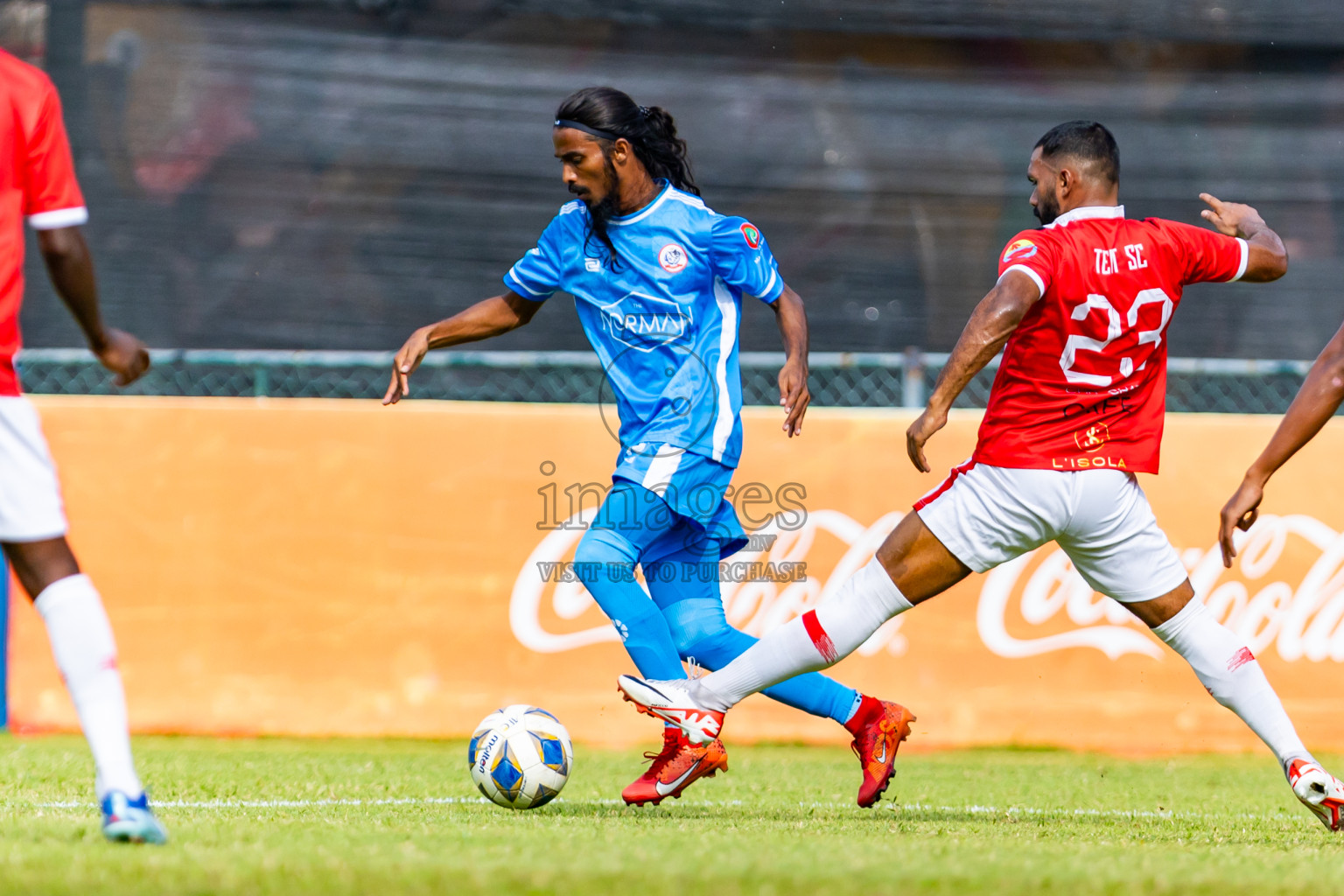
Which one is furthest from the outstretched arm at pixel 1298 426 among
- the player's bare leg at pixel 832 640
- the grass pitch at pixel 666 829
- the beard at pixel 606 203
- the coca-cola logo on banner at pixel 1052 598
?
the coca-cola logo on banner at pixel 1052 598

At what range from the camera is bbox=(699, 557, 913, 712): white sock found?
14.7 feet

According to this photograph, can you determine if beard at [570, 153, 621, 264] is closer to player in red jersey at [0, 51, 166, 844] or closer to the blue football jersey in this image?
the blue football jersey

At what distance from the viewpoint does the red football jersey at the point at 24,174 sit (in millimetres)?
3369

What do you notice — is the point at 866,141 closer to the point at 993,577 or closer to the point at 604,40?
the point at 604,40

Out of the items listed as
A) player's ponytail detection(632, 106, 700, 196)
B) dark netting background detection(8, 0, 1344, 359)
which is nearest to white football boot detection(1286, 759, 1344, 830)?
player's ponytail detection(632, 106, 700, 196)

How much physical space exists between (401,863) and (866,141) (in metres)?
5.54

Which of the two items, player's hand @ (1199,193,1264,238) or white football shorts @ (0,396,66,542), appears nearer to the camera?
white football shorts @ (0,396,66,542)

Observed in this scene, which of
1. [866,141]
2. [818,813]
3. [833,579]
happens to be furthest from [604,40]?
[818,813]

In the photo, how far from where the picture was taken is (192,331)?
7512mm

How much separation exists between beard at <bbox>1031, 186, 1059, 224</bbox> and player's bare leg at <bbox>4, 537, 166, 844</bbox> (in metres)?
3.01

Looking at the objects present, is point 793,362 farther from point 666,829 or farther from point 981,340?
point 666,829

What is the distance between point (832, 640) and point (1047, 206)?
153 cm

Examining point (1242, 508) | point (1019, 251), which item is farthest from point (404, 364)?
point (1242, 508)

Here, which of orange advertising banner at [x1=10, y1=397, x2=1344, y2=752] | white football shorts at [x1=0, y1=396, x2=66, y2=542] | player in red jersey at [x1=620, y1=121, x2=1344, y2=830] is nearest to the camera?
white football shorts at [x1=0, y1=396, x2=66, y2=542]
